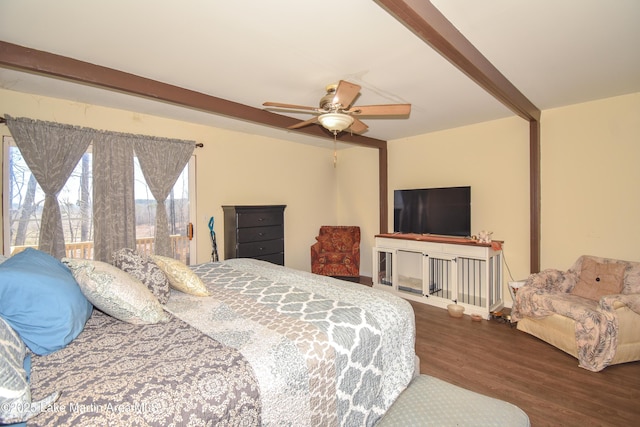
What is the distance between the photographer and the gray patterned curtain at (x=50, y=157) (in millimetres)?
2867

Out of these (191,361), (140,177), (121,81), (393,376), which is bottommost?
(393,376)

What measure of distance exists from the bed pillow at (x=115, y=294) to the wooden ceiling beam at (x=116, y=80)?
152 centimetres

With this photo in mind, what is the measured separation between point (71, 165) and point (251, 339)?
302cm

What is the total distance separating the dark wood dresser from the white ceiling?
157 centimetres

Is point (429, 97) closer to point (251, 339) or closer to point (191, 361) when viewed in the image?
point (251, 339)

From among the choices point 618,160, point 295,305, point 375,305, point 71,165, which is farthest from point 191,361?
point 618,160

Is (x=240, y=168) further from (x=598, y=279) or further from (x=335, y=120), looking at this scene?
(x=598, y=279)

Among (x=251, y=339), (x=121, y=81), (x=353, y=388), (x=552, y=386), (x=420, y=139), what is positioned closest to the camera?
(x=251, y=339)

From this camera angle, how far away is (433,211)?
14.4 feet

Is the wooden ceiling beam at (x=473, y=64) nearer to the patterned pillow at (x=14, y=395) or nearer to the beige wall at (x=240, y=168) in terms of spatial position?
the patterned pillow at (x=14, y=395)

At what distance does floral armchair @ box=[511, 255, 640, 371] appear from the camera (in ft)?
8.10

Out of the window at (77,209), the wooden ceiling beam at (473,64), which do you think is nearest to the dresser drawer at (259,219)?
the window at (77,209)

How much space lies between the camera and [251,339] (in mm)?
1369

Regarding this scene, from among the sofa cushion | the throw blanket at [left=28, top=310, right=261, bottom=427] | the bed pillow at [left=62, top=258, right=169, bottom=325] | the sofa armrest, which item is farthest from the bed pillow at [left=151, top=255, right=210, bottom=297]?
the sofa cushion
